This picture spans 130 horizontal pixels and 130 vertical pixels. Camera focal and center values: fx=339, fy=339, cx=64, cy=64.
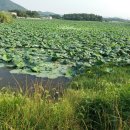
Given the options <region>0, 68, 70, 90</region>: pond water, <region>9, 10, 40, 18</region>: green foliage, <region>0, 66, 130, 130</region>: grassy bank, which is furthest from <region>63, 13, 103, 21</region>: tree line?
<region>0, 66, 130, 130</region>: grassy bank

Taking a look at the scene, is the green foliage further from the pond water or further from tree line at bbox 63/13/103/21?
the pond water

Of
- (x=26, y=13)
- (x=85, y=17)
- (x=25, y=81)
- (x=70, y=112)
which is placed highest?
(x=70, y=112)

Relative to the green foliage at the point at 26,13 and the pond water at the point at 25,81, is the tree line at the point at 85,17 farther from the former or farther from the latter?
the pond water at the point at 25,81

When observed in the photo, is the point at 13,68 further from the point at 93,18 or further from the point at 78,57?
the point at 93,18

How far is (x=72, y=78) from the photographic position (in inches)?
347

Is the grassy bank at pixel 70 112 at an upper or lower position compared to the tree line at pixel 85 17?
upper

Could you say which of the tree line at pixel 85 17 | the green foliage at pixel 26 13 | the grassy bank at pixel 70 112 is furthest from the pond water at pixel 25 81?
the tree line at pixel 85 17

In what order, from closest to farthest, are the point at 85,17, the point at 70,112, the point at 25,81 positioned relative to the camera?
the point at 70,112 → the point at 25,81 → the point at 85,17

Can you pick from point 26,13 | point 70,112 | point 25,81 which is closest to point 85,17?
point 26,13

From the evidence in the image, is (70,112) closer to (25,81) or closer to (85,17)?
(25,81)

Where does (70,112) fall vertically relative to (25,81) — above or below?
above

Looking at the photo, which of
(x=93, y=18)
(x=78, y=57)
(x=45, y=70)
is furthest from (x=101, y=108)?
(x=93, y=18)

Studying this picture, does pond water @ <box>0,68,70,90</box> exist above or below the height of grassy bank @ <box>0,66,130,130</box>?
below

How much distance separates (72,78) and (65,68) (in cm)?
120
